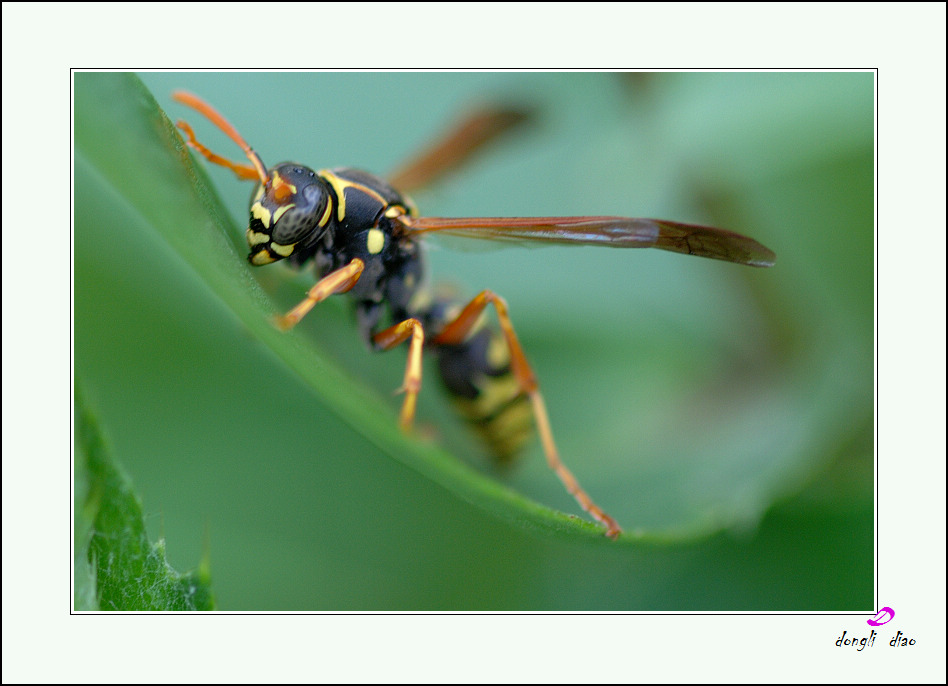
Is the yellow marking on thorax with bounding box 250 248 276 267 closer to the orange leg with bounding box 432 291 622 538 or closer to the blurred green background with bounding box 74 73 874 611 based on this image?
the blurred green background with bounding box 74 73 874 611

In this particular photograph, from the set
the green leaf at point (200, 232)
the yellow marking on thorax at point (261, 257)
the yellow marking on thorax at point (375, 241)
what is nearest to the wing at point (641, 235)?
the yellow marking on thorax at point (375, 241)

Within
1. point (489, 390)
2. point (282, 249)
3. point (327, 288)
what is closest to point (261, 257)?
point (282, 249)

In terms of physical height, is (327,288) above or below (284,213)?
below

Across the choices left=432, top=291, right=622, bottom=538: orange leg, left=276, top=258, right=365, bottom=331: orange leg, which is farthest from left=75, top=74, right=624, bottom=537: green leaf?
left=432, top=291, right=622, bottom=538: orange leg

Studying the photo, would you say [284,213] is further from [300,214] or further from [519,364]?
[519,364]

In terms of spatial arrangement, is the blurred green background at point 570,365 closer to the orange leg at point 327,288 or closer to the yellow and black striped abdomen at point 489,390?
the yellow and black striped abdomen at point 489,390

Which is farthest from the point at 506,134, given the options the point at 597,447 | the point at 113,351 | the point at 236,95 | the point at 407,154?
the point at 113,351
